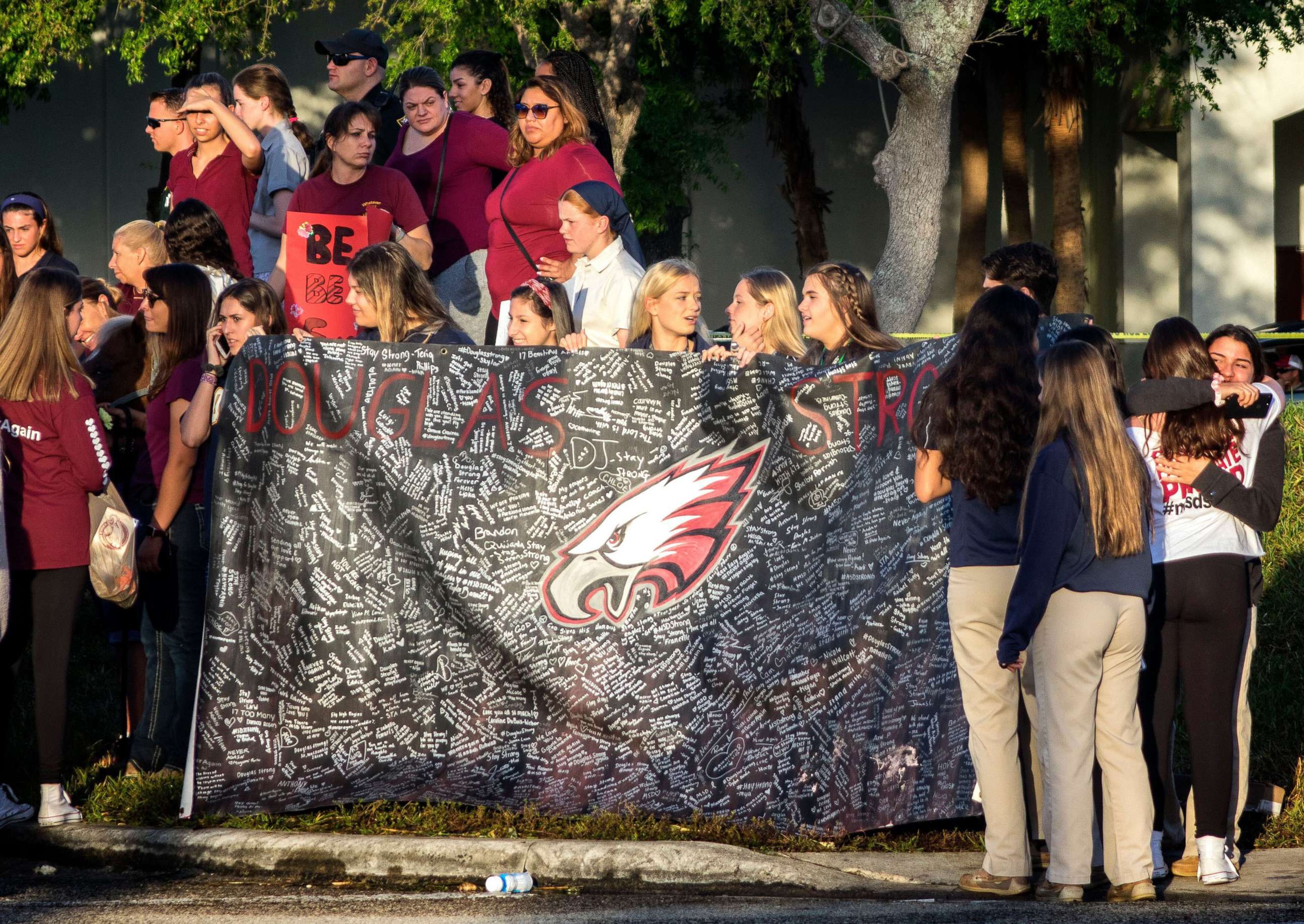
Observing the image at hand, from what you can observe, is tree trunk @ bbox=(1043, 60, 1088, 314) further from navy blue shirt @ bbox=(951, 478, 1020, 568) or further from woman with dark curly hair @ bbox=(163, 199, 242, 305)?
navy blue shirt @ bbox=(951, 478, 1020, 568)

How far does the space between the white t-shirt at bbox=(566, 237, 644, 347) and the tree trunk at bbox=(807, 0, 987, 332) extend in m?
8.79

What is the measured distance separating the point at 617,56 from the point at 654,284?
486 inches

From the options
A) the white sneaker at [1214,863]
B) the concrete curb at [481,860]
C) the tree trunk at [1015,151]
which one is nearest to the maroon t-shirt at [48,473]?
the concrete curb at [481,860]

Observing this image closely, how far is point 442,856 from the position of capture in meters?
5.81

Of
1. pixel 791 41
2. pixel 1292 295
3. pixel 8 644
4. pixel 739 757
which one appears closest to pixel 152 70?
pixel 791 41

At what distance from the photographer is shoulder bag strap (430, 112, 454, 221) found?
843 centimetres

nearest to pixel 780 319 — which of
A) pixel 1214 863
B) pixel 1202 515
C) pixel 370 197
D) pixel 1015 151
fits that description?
pixel 1202 515

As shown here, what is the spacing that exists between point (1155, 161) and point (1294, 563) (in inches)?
836

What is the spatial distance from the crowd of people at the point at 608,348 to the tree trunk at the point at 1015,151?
1900cm

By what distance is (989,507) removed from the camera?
5.24 metres

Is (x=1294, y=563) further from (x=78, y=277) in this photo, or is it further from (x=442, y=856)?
(x=78, y=277)

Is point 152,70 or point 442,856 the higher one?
point 152,70

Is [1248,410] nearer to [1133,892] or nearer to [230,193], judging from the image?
[1133,892]

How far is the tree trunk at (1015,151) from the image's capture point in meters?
26.5
